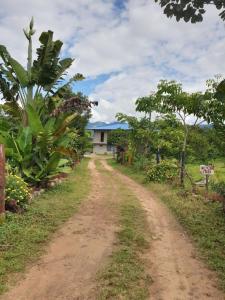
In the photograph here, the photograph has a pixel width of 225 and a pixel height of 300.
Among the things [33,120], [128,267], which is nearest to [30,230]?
[128,267]

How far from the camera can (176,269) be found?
5770 mm

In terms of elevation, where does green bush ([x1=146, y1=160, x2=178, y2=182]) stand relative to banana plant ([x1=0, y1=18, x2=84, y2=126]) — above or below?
below

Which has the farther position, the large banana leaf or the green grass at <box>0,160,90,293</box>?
the large banana leaf

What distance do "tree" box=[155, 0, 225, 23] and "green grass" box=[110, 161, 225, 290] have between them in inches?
144

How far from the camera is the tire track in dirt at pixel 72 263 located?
4.80 meters

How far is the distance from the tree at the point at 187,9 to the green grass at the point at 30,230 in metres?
4.15

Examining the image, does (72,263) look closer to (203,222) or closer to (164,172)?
(203,222)

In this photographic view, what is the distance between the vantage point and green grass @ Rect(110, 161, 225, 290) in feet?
20.9

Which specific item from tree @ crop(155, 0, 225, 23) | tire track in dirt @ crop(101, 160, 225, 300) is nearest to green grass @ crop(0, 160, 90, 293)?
tire track in dirt @ crop(101, 160, 225, 300)

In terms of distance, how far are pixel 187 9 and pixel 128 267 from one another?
3.74 m

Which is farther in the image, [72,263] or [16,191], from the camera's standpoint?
[16,191]

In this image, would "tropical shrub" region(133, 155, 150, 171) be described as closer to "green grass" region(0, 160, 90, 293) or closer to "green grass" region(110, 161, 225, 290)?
"green grass" region(110, 161, 225, 290)

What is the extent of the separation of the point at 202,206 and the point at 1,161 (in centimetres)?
561

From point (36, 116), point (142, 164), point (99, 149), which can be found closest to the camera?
point (36, 116)
